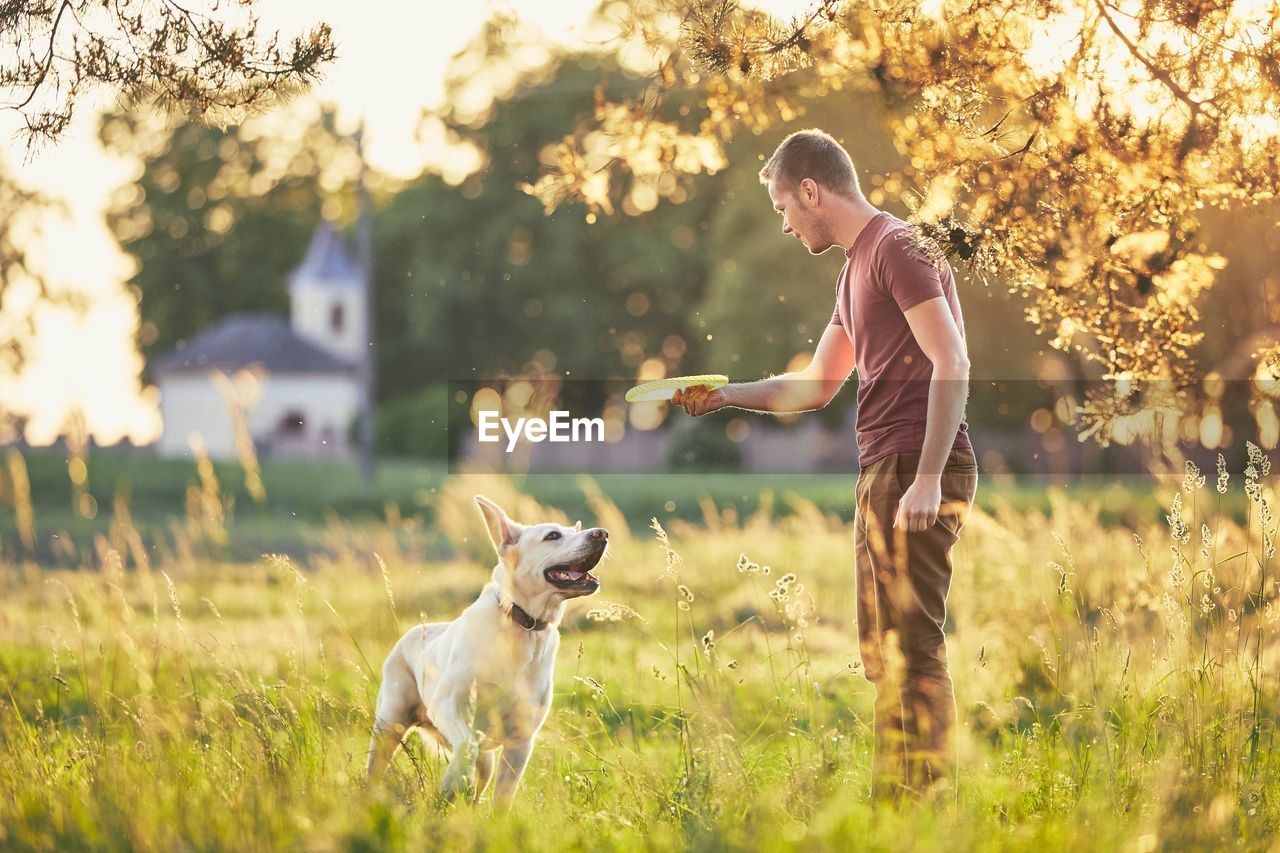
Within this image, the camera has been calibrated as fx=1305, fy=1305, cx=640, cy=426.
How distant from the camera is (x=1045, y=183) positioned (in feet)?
15.1

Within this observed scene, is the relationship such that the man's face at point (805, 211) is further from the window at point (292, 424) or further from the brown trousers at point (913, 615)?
the window at point (292, 424)

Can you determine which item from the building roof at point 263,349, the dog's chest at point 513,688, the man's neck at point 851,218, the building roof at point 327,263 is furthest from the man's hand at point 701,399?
the building roof at point 263,349

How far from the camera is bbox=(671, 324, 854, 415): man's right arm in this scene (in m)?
4.85

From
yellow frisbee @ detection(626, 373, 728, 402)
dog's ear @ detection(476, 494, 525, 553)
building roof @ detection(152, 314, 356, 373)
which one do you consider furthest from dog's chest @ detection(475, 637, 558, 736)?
building roof @ detection(152, 314, 356, 373)

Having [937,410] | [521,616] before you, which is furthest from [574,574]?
[937,410]

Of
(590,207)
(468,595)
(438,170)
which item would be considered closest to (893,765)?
(590,207)

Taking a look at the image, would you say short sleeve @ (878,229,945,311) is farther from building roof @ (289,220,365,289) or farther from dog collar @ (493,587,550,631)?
building roof @ (289,220,365,289)

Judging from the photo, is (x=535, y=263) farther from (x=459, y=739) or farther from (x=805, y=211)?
(x=805, y=211)

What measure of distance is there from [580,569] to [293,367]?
176 feet

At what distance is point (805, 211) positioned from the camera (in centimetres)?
432

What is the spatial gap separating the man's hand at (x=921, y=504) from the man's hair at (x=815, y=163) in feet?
3.27

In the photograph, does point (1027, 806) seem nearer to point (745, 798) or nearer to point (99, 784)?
point (745, 798)

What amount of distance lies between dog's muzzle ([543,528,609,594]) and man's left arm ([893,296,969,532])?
1228 mm

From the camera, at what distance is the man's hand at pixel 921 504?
3973 mm
